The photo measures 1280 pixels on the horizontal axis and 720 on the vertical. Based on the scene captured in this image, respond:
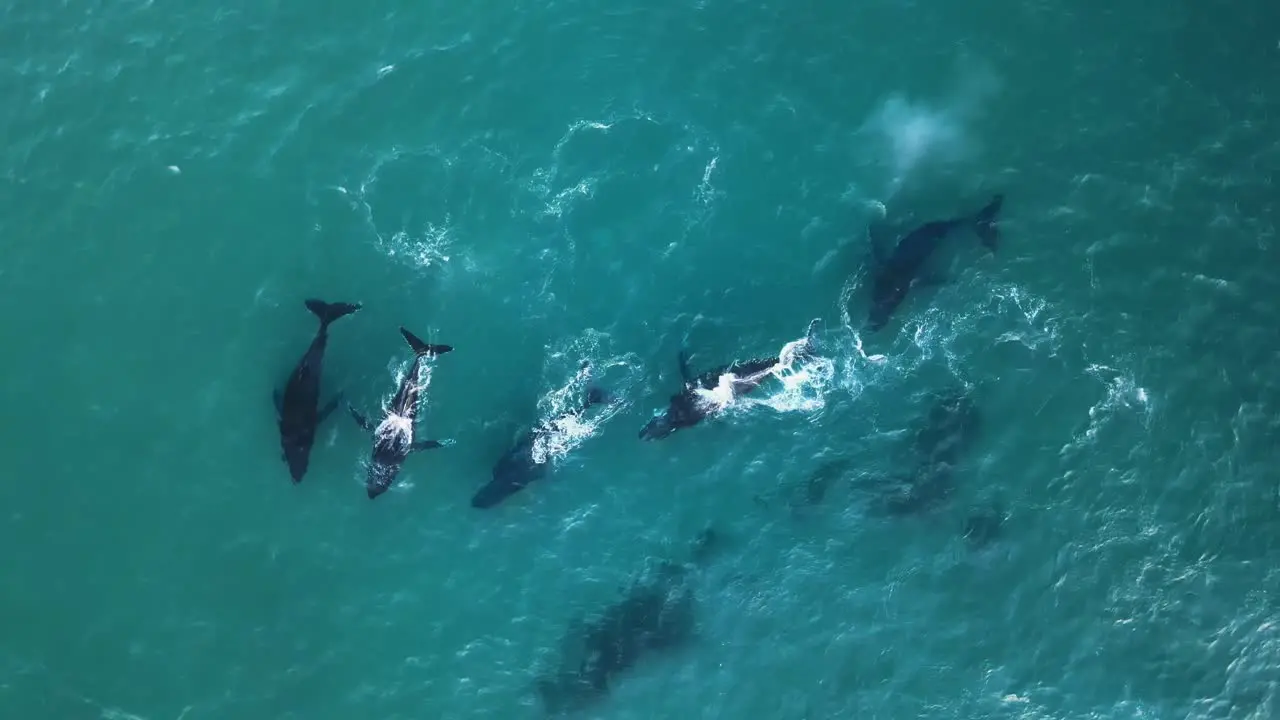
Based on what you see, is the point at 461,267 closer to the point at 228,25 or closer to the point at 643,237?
the point at 643,237

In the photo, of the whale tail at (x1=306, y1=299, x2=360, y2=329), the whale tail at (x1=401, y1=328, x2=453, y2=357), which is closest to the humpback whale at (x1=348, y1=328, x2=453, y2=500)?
the whale tail at (x1=401, y1=328, x2=453, y2=357)

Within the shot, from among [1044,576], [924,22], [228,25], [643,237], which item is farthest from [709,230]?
[228,25]

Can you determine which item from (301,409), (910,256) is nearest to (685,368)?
(910,256)

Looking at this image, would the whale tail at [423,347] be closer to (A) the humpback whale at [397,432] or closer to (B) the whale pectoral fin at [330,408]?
(A) the humpback whale at [397,432]

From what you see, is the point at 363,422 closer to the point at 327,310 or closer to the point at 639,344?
the point at 327,310

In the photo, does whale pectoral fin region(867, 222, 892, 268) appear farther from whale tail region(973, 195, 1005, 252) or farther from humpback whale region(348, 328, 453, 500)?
humpback whale region(348, 328, 453, 500)

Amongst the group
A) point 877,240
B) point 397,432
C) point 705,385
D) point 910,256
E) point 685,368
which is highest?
point 877,240

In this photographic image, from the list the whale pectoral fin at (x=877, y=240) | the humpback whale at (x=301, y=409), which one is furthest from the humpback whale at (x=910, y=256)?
the humpback whale at (x=301, y=409)
